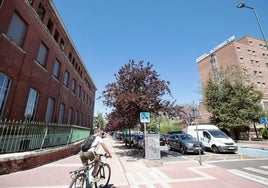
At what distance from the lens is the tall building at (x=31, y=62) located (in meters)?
9.21

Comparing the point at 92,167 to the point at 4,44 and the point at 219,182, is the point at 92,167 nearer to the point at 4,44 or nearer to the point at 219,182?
the point at 219,182

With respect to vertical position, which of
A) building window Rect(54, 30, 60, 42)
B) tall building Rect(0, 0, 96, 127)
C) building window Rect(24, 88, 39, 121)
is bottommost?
building window Rect(24, 88, 39, 121)

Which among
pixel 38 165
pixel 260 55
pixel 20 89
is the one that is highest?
pixel 260 55

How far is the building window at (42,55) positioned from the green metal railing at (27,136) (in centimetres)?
621

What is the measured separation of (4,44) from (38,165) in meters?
6.80

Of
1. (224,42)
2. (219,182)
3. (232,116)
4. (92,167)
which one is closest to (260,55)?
(224,42)

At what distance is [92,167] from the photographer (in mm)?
5188

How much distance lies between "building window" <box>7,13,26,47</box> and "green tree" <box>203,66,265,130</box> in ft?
85.4

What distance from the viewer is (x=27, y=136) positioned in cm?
737

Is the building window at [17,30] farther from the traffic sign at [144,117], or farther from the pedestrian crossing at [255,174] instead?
the pedestrian crossing at [255,174]

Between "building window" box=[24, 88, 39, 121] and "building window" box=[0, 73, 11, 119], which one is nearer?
"building window" box=[0, 73, 11, 119]

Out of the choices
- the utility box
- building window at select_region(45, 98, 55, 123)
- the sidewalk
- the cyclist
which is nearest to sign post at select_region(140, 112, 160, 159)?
the utility box

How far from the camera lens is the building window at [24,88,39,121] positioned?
11199 mm

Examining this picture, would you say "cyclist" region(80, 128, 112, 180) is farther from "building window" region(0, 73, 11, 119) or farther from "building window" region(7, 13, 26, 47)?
"building window" region(7, 13, 26, 47)
